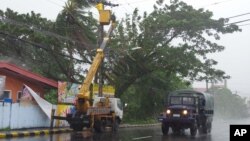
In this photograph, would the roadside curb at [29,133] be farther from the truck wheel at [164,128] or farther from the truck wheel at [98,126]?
the truck wheel at [164,128]

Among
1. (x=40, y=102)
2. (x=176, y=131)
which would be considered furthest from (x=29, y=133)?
(x=176, y=131)

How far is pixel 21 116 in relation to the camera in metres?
26.1

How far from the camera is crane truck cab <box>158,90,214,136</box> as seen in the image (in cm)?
2742

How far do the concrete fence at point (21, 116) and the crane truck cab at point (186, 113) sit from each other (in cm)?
766

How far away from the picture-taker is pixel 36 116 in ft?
90.5

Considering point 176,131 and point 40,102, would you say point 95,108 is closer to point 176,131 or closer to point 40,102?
point 40,102

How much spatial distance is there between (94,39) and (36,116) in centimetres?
1257

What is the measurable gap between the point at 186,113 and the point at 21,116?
393 inches

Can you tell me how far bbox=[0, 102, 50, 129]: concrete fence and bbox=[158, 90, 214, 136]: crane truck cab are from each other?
7.66 metres

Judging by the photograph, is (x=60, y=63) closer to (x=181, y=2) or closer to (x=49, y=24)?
(x=49, y=24)

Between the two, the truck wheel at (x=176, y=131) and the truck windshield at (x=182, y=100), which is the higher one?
the truck windshield at (x=182, y=100)

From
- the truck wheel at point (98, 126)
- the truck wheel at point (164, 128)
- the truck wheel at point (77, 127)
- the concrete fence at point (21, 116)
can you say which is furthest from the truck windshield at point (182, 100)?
the concrete fence at point (21, 116)

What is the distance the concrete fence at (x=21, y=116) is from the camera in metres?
24.5

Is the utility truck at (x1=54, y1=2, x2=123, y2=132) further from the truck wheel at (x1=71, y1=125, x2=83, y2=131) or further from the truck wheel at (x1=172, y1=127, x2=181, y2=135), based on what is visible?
the truck wheel at (x1=172, y1=127, x2=181, y2=135)
